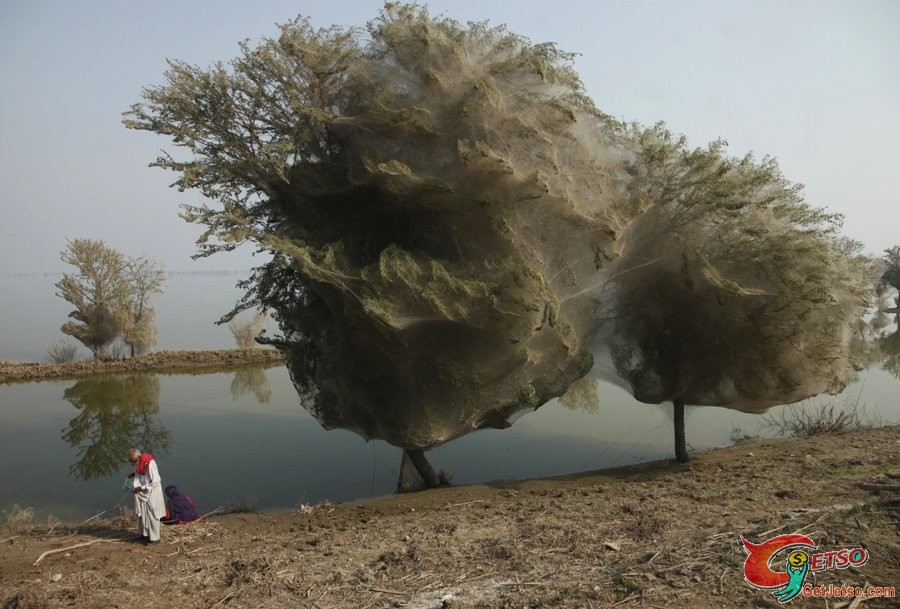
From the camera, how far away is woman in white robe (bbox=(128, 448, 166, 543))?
23.5 feet

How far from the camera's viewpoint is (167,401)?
18922 mm

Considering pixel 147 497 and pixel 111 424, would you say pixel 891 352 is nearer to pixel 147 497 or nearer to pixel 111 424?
pixel 147 497

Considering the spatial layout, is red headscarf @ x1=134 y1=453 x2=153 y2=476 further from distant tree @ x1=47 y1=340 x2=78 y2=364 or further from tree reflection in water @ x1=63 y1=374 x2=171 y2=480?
distant tree @ x1=47 y1=340 x2=78 y2=364

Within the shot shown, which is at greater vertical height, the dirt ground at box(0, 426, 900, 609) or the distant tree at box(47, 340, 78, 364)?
the distant tree at box(47, 340, 78, 364)

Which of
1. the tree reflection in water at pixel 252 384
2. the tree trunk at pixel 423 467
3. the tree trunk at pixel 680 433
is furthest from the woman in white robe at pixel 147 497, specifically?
the tree reflection in water at pixel 252 384

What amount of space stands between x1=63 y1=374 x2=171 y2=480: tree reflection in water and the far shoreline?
1637 millimetres

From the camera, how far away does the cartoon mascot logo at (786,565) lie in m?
4.16

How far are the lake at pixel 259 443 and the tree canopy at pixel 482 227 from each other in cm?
288

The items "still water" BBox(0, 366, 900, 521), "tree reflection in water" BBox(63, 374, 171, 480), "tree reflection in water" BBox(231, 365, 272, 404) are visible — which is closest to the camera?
"still water" BBox(0, 366, 900, 521)

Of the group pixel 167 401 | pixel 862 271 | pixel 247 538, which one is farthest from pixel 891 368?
pixel 167 401

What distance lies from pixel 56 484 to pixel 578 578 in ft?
37.8

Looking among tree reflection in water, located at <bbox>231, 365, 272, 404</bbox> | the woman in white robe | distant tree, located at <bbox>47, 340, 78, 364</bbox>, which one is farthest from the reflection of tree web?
distant tree, located at <bbox>47, 340, 78, 364</bbox>

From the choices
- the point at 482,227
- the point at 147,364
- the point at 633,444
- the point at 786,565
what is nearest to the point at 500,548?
the point at 786,565

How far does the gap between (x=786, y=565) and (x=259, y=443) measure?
41.6 ft
